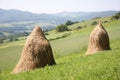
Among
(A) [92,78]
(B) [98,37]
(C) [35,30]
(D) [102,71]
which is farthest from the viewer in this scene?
(B) [98,37]

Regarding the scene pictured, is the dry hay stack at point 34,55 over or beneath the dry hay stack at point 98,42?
over

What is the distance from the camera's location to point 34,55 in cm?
2341

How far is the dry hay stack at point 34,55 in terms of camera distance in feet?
76.6

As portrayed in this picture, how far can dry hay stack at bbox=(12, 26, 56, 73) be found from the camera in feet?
76.6

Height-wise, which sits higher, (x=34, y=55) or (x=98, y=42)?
(x=34, y=55)

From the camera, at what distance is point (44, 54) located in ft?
78.0

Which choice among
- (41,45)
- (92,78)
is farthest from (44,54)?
(92,78)

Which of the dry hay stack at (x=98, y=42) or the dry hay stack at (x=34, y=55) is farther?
the dry hay stack at (x=98, y=42)

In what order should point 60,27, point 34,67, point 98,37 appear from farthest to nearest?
point 60,27 < point 98,37 < point 34,67

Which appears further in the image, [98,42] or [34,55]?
[98,42]

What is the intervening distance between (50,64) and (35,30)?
10.2ft

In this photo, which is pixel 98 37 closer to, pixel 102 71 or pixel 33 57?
pixel 33 57

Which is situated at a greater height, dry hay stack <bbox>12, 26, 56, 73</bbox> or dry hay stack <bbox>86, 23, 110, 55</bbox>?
dry hay stack <bbox>12, 26, 56, 73</bbox>

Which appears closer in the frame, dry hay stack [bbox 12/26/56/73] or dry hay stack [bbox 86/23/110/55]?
dry hay stack [bbox 12/26/56/73]
